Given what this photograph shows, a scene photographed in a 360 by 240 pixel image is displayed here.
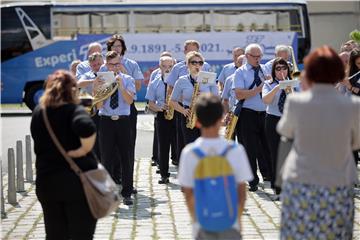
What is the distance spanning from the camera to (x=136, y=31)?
30.5 metres

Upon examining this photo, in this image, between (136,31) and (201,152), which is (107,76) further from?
(136,31)

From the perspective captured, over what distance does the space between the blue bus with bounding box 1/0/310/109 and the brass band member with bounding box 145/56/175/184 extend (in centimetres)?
1704

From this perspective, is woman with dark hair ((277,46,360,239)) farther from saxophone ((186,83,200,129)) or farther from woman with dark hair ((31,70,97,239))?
saxophone ((186,83,200,129))

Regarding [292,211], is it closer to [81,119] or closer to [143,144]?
[81,119]

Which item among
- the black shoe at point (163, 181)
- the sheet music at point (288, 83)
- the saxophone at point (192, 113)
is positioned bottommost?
the black shoe at point (163, 181)

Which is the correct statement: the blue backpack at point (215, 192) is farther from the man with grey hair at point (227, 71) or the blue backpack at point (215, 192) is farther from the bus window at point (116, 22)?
the bus window at point (116, 22)

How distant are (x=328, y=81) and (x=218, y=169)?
3.12ft

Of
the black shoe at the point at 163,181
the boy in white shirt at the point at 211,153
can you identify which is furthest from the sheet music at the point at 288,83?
the boy in white shirt at the point at 211,153

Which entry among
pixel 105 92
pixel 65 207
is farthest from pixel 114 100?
pixel 65 207

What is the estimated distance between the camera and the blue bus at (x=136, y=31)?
97.6 feet

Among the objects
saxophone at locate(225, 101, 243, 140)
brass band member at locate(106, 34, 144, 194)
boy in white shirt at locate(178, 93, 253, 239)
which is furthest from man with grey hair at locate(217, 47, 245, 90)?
boy in white shirt at locate(178, 93, 253, 239)

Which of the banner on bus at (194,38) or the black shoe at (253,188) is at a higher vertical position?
the banner on bus at (194,38)

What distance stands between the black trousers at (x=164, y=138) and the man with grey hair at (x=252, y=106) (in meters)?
1.27

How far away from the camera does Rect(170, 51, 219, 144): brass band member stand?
10.8 m
